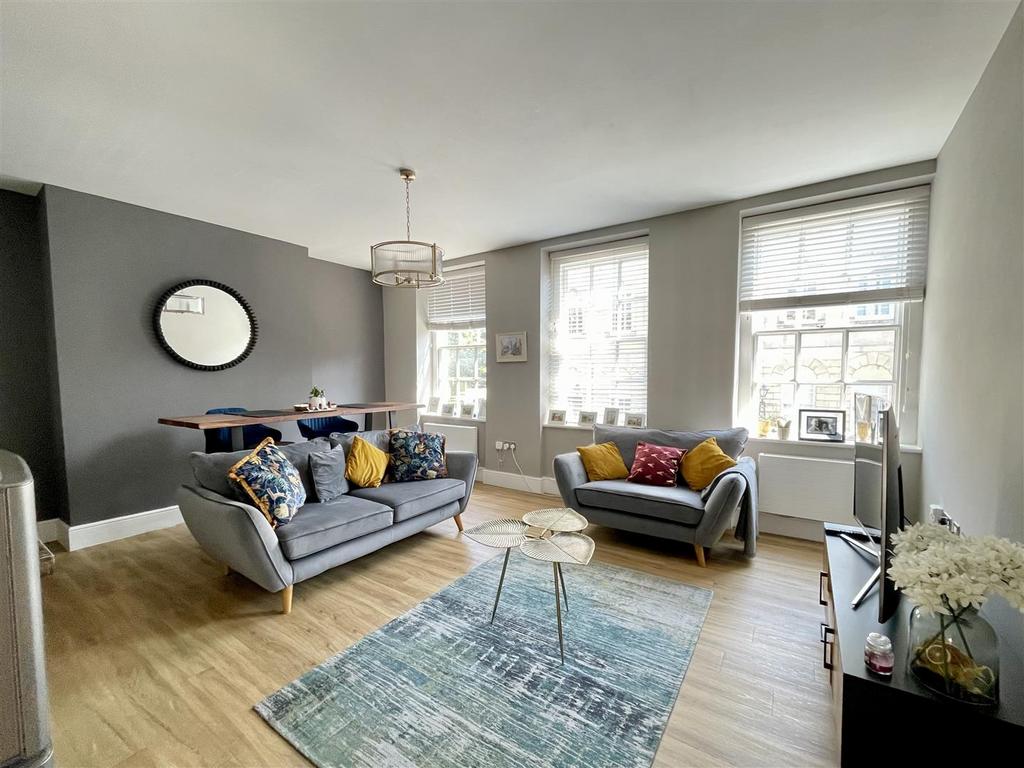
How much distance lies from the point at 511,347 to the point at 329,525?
8.94 feet

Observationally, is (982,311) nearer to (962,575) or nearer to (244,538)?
(962,575)

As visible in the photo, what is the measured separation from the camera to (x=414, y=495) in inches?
118

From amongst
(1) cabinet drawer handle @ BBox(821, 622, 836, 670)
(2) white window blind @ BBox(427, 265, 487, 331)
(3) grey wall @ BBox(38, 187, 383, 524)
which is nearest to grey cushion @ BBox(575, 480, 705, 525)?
(1) cabinet drawer handle @ BBox(821, 622, 836, 670)

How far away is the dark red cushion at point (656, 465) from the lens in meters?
3.19

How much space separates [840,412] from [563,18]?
125 inches

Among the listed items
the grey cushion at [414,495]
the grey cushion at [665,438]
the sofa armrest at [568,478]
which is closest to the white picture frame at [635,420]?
the grey cushion at [665,438]

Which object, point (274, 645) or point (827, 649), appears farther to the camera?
point (274, 645)

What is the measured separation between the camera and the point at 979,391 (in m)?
1.83

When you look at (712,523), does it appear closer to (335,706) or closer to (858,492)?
(858,492)

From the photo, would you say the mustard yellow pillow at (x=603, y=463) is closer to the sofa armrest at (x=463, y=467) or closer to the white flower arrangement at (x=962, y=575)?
the sofa armrest at (x=463, y=467)

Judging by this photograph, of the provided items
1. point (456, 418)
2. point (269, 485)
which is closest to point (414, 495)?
point (269, 485)

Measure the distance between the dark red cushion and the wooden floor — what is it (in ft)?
1.60

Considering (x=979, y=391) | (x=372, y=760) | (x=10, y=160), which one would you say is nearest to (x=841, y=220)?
(x=979, y=391)

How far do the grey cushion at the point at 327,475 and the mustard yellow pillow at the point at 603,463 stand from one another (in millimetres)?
1868
